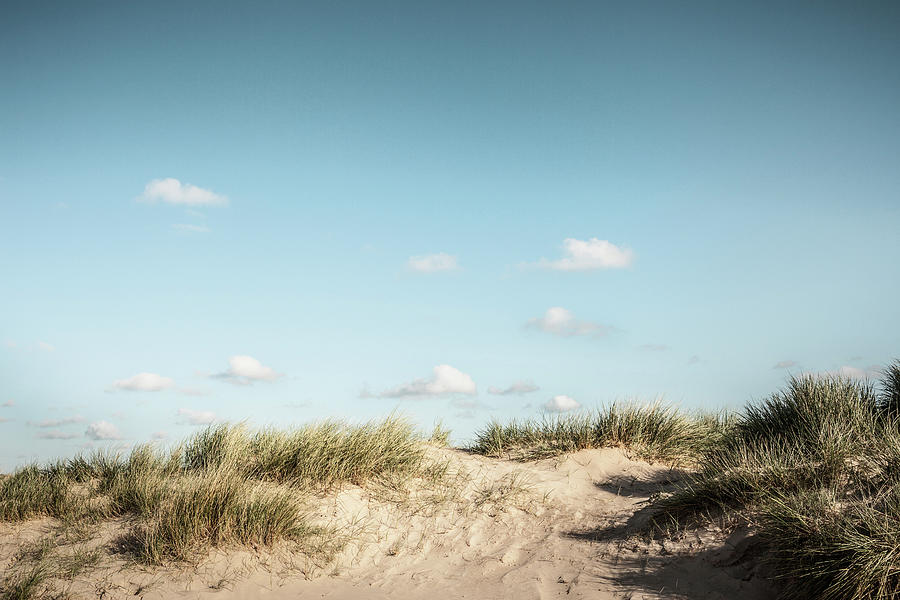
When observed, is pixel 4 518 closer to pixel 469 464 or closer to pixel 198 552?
pixel 198 552

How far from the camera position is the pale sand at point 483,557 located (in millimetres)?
5309

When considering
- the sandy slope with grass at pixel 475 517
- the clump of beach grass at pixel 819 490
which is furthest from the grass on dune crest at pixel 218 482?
the clump of beach grass at pixel 819 490

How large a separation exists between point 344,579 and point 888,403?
7317 mm

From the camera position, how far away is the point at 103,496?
27.0 ft

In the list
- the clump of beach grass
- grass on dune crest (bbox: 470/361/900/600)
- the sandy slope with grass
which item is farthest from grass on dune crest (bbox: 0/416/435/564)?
the clump of beach grass

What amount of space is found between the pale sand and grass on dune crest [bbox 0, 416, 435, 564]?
9.8 inches

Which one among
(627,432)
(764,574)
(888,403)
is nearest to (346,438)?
(627,432)

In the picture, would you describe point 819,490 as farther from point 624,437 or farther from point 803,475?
point 624,437

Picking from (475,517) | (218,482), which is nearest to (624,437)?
(475,517)

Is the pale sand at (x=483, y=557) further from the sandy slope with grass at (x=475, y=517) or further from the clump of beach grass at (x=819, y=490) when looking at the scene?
the clump of beach grass at (x=819, y=490)

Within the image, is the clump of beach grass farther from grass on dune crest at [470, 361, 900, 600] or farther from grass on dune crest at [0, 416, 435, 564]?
grass on dune crest at [0, 416, 435, 564]

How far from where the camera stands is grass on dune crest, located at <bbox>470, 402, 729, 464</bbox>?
30.6 feet

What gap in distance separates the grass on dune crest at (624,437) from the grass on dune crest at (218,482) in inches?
67.8

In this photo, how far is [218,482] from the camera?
655cm
